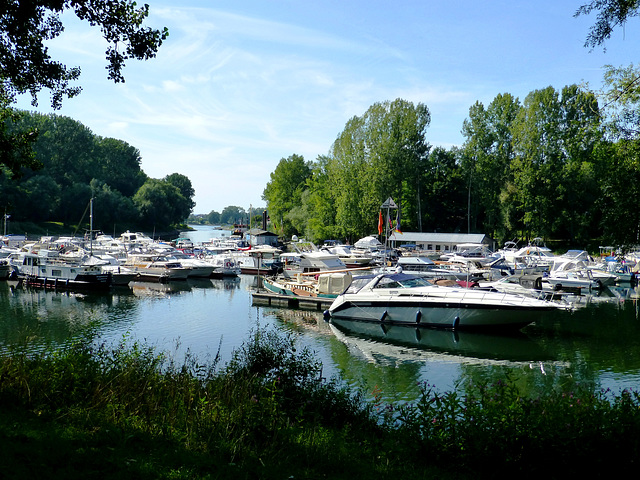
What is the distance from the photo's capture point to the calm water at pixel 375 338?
1864cm

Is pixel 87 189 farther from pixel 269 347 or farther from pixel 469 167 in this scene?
pixel 269 347

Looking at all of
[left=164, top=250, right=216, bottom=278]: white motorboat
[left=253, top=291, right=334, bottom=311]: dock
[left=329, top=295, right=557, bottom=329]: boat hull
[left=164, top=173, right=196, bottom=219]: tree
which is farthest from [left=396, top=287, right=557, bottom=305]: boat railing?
[left=164, top=173, right=196, bottom=219]: tree

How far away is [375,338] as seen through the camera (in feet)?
85.4

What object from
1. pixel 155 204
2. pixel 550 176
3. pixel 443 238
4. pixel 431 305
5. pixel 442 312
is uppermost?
pixel 550 176

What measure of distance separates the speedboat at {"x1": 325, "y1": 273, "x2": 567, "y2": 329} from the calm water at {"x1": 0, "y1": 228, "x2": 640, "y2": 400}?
72cm

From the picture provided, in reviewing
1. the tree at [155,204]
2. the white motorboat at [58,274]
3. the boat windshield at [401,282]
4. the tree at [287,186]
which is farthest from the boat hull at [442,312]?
the tree at [155,204]

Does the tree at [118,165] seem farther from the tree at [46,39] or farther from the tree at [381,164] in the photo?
the tree at [46,39]

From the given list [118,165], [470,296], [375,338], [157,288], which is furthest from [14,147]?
[118,165]

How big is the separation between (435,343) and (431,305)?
2650mm

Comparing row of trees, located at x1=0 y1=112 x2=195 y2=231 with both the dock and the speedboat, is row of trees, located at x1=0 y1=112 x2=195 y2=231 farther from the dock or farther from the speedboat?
the speedboat

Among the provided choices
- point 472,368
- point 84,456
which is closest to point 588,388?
point 472,368

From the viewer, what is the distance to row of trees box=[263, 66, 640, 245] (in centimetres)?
6806

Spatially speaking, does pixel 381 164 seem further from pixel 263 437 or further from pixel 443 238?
pixel 263 437

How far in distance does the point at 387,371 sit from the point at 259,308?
1659cm
